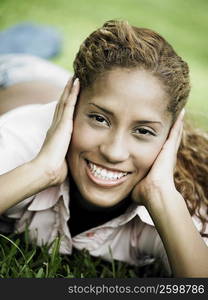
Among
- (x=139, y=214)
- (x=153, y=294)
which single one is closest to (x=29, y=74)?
(x=139, y=214)

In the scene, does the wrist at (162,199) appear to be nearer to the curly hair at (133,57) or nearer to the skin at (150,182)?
the skin at (150,182)

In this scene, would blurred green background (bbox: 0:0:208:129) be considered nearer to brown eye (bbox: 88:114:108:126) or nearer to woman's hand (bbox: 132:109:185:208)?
woman's hand (bbox: 132:109:185:208)

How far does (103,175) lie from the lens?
167cm

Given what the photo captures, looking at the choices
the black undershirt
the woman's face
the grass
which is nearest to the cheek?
the woman's face

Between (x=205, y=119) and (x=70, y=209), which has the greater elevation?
(x=205, y=119)

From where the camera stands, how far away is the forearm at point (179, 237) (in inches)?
62.0

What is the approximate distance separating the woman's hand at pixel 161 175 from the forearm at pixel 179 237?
2 centimetres

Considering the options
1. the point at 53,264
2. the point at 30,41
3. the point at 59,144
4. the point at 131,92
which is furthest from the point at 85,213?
the point at 30,41

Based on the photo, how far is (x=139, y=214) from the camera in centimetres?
181

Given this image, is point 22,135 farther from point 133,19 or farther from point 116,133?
point 133,19

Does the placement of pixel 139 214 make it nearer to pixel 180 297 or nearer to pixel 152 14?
pixel 180 297

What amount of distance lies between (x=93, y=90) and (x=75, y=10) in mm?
2213

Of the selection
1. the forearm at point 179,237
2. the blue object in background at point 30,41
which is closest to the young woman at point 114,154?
the forearm at point 179,237

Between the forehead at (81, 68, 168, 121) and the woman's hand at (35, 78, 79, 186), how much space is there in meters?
0.12
